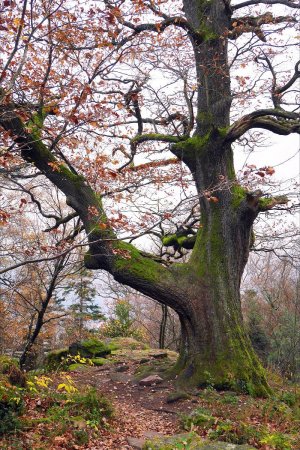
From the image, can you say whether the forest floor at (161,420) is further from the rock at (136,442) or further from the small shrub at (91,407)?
the small shrub at (91,407)

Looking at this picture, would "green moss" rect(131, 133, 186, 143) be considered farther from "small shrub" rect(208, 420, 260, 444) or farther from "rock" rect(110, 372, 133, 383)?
"small shrub" rect(208, 420, 260, 444)

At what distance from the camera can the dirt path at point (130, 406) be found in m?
5.05

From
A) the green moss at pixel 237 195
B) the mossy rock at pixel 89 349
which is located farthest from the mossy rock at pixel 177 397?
the mossy rock at pixel 89 349

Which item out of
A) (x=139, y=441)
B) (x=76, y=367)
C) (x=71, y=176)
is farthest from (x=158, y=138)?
(x=139, y=441)

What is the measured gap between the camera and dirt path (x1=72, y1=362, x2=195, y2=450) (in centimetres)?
505

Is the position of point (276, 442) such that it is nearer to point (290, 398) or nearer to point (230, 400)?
point (230, 400)

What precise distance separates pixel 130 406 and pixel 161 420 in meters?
0.89

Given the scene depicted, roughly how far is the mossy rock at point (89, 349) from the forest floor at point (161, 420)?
2.02 metres

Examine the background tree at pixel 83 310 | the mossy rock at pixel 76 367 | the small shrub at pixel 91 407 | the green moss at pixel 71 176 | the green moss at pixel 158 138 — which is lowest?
the small shrub at pixel 91 407

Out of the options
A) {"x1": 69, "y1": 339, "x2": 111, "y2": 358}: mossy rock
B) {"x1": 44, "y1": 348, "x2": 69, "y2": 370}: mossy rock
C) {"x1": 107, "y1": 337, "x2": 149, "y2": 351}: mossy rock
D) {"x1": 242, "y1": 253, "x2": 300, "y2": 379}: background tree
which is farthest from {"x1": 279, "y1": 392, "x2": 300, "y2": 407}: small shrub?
{"x1": 242, "y1": 253, "x2": 300, "y2": 379}: background tree

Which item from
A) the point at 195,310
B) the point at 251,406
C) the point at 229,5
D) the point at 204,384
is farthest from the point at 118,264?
the point at 229,5

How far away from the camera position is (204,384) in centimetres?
725

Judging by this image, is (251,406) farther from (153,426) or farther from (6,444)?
(6,444)

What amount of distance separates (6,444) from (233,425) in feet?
8.62
